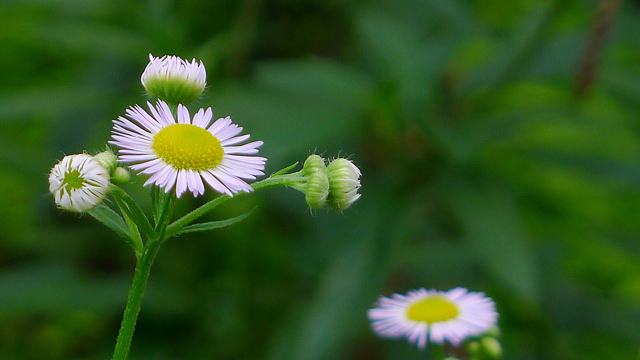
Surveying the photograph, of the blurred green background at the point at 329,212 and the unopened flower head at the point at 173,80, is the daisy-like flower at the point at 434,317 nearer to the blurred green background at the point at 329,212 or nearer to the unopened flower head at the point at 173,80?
the unopened flower head at the point at 173,80

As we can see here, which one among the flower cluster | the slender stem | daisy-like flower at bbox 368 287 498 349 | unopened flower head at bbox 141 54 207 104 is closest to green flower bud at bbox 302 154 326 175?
the flower cluster

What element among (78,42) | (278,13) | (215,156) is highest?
(278,13)

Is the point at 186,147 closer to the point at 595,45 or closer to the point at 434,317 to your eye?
the point at 434,317

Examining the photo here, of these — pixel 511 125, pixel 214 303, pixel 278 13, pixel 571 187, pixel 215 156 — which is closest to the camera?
pixel 215 156

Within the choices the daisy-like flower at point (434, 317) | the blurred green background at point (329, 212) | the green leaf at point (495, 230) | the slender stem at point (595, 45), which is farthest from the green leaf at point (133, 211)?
the slender stem at point (595, 45)

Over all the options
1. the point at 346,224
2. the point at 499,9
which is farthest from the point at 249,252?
the point at 499,9

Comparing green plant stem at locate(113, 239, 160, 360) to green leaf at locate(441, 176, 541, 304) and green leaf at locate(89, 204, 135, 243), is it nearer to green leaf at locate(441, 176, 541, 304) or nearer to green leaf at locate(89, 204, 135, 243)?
green leaf at locate(89, 204, 135, 243)

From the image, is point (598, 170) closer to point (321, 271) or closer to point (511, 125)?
point (511, 125)

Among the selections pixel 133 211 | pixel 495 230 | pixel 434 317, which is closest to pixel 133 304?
pixel 133 211
